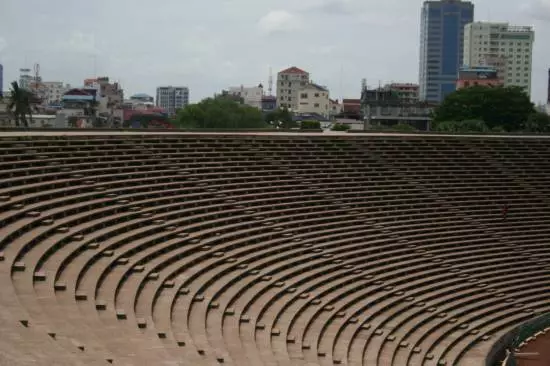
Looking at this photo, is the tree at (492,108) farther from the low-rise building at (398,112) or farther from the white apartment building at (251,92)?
the white apartment building at (251,92)

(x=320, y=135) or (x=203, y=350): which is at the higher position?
(x=320, y=135)

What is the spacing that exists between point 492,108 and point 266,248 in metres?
58.3

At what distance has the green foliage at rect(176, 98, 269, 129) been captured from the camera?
246 feet

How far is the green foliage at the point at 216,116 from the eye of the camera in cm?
7494

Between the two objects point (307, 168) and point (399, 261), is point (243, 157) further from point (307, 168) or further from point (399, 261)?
point (399, 261)

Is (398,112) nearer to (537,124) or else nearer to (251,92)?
(537,124)

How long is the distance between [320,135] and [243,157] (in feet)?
17.9

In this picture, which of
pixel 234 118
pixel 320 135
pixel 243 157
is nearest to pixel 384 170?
pixel 320 135

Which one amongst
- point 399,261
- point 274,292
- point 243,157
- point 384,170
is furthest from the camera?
point 384,170

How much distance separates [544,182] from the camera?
→ 133 ft

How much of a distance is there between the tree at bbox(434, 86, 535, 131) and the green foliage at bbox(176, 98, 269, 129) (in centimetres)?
1567

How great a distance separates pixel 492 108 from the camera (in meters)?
82.9

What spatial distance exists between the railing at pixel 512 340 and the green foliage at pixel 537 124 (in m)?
47.2

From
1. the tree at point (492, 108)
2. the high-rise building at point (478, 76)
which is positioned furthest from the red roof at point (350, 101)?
the tree at point (492, 108)
